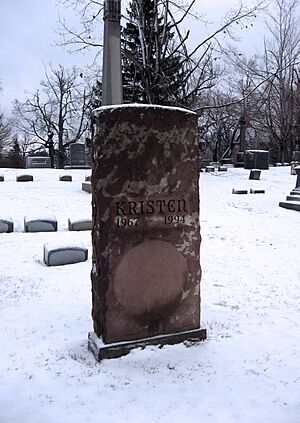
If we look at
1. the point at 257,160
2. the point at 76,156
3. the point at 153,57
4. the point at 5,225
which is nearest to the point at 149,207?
the point at 5,225

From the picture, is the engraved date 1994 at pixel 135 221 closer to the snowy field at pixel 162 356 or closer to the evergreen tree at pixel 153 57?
the snowy field at pixel 162 356

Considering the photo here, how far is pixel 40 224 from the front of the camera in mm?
9117

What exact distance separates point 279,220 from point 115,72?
5.54 m

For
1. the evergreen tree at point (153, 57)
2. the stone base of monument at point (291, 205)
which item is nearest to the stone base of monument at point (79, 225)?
the stone base of monument at point (291, 205)

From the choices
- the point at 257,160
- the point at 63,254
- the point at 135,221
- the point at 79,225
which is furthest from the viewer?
the point at 257,160

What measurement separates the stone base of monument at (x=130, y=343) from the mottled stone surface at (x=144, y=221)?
51 millimetres

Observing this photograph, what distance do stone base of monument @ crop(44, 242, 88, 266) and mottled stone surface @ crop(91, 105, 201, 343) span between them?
281 cm

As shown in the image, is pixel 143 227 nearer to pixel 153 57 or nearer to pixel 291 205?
pixel 291 205

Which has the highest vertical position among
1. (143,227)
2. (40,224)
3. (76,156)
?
(76,156)

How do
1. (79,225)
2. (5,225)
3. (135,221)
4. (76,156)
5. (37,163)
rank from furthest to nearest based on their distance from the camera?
(37,163), (76,156), (79,225), (5,225), (135,221)

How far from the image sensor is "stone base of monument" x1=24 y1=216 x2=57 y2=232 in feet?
29.7

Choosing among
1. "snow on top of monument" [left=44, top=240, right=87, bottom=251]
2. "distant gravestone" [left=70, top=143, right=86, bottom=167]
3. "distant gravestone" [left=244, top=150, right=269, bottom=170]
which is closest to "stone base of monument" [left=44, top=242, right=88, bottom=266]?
"snow on top of monument" [left=44, top=240, right=87, bottom=251]

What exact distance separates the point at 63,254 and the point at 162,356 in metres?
3.26

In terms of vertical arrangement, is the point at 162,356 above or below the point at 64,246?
below
